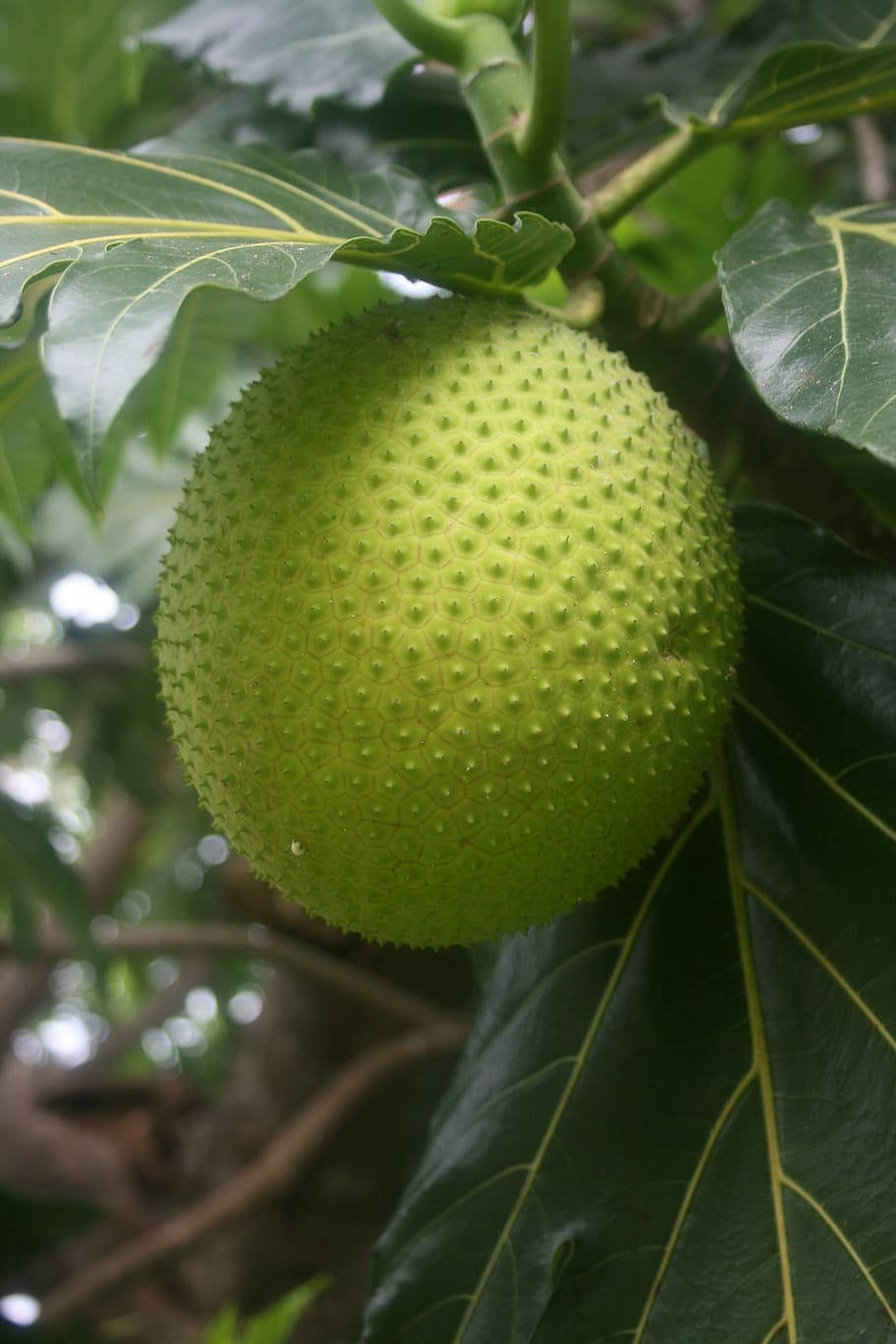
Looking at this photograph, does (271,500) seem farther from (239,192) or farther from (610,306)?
(610,306)

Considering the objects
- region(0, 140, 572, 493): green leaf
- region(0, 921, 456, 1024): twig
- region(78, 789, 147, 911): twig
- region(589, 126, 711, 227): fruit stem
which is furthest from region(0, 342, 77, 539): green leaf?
region(78, 789, 147, 911): twig

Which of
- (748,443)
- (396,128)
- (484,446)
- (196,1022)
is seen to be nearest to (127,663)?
(396,128)

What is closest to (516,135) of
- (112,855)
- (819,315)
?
(819,315)

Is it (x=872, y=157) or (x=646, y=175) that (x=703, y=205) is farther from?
(x=646, y=175)

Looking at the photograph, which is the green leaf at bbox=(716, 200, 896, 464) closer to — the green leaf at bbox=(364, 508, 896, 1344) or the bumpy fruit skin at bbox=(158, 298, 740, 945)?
the bumpy fruit skin at bbox=(158, 298, 740, 945)

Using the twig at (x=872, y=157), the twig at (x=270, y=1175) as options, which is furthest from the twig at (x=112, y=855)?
the twig at (x=872, y=157)

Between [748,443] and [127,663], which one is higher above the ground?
[748,443]
